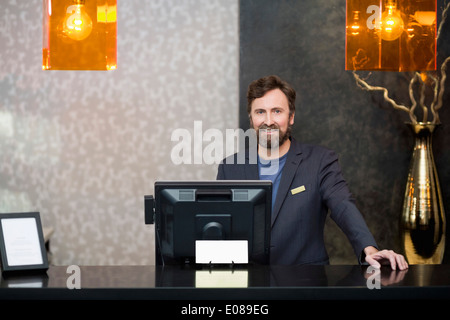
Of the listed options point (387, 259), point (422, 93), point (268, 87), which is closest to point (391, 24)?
point (268, 87)

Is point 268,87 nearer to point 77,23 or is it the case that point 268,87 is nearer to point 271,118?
point 271,118

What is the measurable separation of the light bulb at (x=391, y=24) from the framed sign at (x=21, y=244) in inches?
75.7

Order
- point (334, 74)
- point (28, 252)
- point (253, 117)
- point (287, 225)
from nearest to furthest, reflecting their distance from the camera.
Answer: point (28, 252) → point (287, 225) → point (253, 117) → point (334, 74)

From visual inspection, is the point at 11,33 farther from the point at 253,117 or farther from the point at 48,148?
the point at 253,117

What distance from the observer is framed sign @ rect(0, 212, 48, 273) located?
1.98 metres

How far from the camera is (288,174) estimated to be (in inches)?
109

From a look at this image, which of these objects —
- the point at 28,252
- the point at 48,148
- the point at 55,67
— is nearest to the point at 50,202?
the point at 48,148

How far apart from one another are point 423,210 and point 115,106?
228 cm

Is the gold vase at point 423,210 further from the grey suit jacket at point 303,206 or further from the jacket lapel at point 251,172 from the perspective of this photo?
the jacket lapel at point 251,172

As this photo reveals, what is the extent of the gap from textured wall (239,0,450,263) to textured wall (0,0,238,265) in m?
0.23

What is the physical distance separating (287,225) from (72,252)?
2075 millimetres

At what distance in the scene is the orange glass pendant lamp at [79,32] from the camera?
2.71 metres

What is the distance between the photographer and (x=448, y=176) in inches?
160

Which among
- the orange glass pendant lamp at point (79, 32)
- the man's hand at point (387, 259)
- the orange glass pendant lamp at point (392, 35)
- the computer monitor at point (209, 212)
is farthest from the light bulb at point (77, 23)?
the man's hand at point (387, 259)
